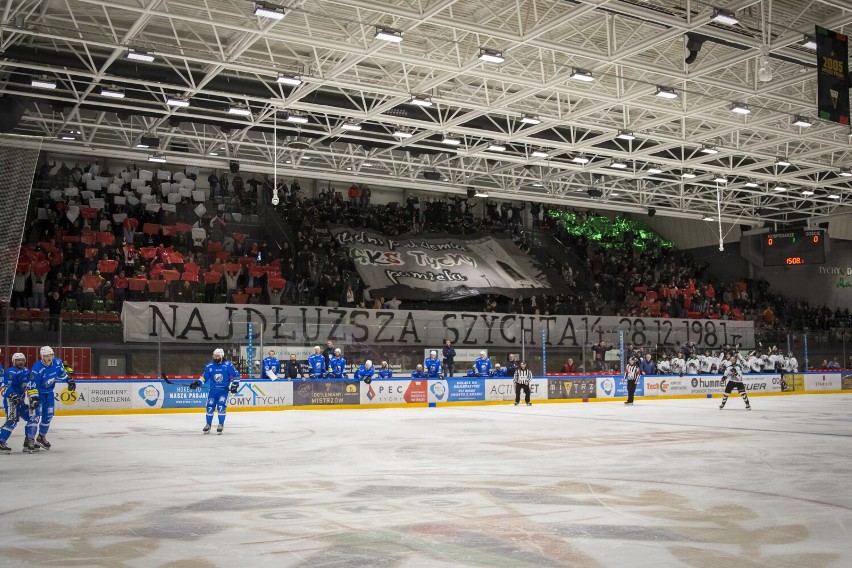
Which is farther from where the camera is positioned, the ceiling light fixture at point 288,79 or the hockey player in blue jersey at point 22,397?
the ceiling light fixture at point 288,79

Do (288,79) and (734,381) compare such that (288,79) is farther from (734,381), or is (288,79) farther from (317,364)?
(734,381)

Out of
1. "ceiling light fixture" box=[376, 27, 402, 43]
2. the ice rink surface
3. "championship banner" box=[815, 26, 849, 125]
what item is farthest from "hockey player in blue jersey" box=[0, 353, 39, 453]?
"championship banner" box=[815, 26, 849, 125]

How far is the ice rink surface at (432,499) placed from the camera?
6.15 meters

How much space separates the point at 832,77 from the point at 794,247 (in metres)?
23.4

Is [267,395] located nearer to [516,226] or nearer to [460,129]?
[460,129]

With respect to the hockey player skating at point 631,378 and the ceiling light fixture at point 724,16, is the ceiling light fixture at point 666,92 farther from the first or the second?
the hockey player skating at point 631,378

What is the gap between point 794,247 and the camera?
122 ft

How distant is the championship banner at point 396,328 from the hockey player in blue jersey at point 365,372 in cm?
79

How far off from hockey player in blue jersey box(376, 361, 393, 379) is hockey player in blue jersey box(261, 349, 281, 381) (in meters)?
3.35

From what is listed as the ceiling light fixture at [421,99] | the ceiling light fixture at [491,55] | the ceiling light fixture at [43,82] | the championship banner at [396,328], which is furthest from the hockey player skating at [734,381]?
the ceiling light fixture at [43,82]

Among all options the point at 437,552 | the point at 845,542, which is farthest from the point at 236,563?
the point at 845,542

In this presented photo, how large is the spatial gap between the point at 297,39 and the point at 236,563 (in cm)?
1566

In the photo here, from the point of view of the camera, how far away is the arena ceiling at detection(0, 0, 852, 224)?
19438 millimetres

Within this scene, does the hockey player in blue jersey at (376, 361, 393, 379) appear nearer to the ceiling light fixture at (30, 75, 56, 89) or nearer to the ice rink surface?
the ice rink surface
